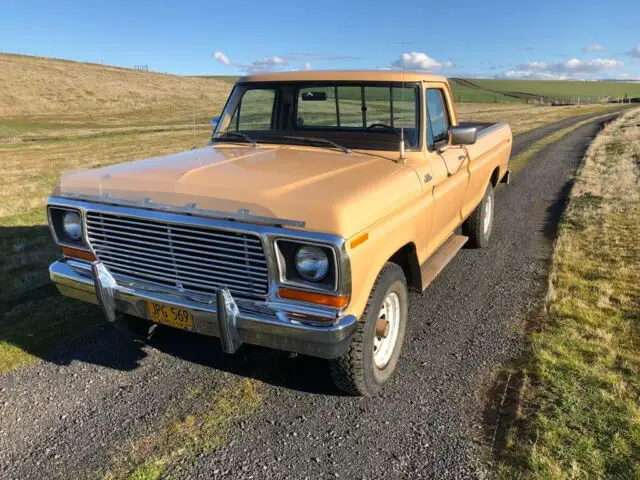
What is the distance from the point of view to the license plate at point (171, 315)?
122 inches

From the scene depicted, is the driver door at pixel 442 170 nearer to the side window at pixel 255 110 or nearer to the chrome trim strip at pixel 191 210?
the side window at pixel 255 110

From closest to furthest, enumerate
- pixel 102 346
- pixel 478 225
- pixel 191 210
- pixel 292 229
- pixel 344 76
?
1. pixel 292 229
2. pixel 191 210
3. pixel 102 346
4. pixel 344 76
5. pixel 478 225

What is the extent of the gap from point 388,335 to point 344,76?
2197 millimetres

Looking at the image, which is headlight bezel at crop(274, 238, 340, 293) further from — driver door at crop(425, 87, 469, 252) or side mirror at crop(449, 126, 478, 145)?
side mirror at crop(449, 126, 478, 145)

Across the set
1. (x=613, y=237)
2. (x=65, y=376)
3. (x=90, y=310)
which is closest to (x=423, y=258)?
(x=65, y=376)

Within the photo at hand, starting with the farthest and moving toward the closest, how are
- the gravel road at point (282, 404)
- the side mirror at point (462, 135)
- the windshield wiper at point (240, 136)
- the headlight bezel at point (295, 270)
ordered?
the windshield wiper at point (240, 136) < the side mirror at point (462, 135) < the gravel road at point (282, 404) < the headlight bezel at point (295, 270)

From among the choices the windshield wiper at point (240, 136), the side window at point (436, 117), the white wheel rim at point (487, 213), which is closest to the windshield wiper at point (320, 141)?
the windshield wiper at point (240, 136)

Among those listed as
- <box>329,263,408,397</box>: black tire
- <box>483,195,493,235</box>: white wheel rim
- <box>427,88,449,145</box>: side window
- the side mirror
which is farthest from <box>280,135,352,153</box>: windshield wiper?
<box>483,195,493,235</box>: white wheel rim

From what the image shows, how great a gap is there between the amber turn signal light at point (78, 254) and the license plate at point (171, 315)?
0.62 meters

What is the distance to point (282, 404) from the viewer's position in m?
3.39

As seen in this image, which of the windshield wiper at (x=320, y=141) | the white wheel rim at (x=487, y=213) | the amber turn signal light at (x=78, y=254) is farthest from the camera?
the white wheel rim at (x=487, y=213)

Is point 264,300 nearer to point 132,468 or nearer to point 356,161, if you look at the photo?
point 132,468

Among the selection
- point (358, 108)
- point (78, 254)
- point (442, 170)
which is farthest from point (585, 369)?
point (78, 254)

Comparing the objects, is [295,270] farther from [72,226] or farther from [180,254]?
[72,226]
